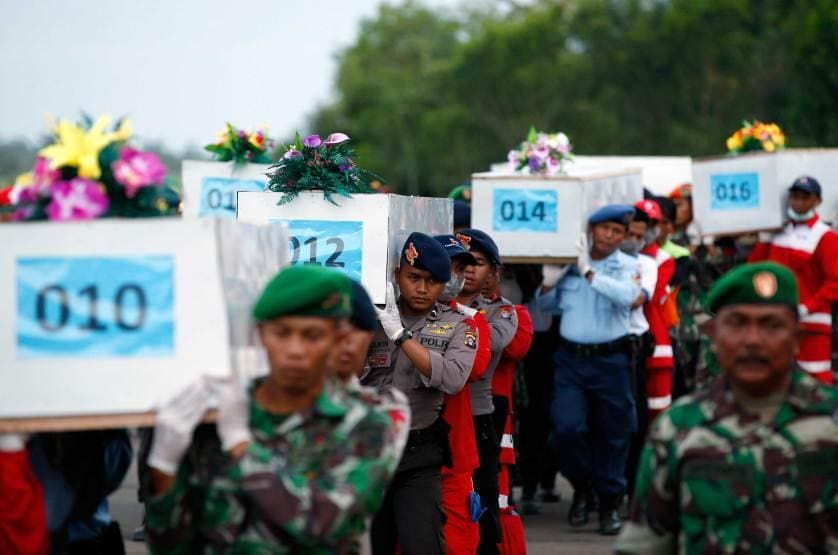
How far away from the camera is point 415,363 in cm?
713

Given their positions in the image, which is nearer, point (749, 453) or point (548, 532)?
point (749, 453)

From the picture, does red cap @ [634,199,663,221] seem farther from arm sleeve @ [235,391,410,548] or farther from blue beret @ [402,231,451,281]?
arm sleeve @ [235,391,410,548]

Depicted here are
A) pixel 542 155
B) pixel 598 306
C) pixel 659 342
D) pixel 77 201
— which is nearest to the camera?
pixel 77 201

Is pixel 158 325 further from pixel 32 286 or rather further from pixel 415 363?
pixel 415 363

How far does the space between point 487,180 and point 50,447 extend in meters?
5.64

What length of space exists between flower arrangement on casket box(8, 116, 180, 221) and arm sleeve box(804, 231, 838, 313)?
720 cm

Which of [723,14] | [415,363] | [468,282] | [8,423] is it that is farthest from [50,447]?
[723,14]

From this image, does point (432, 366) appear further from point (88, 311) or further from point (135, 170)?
point (88, 311)

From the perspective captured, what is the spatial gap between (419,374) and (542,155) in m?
3.75

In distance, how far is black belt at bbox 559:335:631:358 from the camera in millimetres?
10281

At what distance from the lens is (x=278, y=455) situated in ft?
14.8

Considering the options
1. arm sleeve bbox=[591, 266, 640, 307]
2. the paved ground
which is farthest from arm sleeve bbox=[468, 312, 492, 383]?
the paved ground

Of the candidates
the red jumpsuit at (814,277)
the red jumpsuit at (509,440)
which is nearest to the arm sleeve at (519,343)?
the red jumpsuit at (509,440)

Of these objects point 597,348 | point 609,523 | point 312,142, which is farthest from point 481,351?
point 609,523
